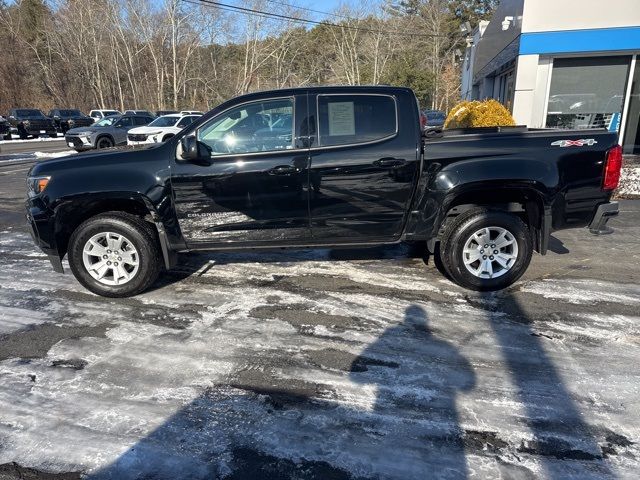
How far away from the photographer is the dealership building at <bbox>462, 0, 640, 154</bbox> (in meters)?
10.9

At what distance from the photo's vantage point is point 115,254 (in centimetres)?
446

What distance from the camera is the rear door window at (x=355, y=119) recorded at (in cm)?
432

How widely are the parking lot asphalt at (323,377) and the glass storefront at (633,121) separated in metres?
9.21

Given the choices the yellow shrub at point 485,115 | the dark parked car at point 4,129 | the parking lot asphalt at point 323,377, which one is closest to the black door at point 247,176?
the parking lot asphalt at point 323,377

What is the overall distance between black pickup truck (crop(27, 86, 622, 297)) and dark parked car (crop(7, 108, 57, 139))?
32142mm

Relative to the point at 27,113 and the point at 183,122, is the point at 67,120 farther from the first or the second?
the point at 183,122

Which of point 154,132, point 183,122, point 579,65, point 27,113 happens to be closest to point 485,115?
point 579,65

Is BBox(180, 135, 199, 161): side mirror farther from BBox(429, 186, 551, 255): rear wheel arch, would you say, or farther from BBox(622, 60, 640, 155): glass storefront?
BBox(622, 60, 640, 155): glass storefront

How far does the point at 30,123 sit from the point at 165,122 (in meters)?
17.4

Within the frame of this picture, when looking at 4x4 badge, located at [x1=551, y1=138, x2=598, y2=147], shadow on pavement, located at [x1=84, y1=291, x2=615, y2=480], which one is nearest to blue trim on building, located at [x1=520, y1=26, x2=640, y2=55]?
4x4 badge, located at [x1=551, y1=138, x2=598, y2=147]

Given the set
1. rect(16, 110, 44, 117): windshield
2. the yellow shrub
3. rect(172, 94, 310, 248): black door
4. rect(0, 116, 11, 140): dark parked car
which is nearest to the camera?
rect(172, 94, 310, 248): black door

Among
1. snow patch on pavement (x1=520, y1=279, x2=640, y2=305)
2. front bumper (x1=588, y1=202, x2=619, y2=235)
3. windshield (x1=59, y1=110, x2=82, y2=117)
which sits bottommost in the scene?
snow patch on pavement (x1=520, y1=279, x2=640, y2=305)

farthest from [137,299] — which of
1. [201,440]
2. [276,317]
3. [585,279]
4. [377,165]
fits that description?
[585,279]

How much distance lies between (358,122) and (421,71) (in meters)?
51.3
